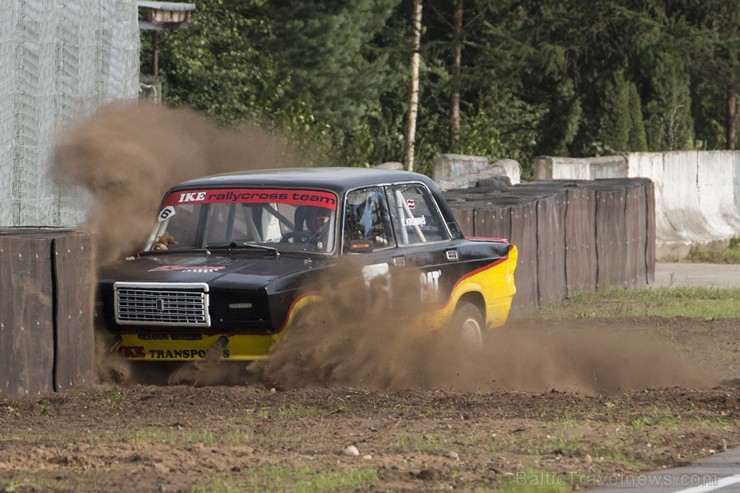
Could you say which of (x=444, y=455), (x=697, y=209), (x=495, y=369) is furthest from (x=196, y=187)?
(x=697, y=209)

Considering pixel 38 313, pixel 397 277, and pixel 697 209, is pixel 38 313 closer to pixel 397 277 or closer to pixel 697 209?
pixel 397 277

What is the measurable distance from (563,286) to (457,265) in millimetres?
6977

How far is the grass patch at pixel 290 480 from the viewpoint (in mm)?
7305

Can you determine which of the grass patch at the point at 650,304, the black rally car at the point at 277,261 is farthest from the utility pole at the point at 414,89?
the black rally car at the point at 277,261

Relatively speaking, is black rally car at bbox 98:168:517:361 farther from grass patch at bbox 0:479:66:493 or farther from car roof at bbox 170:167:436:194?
grass patch at bbox 0:479:66:493

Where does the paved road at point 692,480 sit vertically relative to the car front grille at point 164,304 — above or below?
below

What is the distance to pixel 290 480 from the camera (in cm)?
752

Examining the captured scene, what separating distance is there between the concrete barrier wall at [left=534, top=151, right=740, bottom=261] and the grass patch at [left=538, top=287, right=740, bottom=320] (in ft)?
19.6

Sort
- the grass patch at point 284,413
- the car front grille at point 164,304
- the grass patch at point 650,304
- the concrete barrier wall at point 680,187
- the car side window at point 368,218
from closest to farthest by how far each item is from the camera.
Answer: the grass patch at point 284,413
the car front grille at point 164,304
the car side window at point 368,218
the grass patch at point 650,304
the concrete barrier wall at point 680,187

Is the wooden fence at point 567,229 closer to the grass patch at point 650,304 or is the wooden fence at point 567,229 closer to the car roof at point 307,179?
the grass patch at point 650,304

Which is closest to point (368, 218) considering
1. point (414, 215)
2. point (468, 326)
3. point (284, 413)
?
point (414, 215)

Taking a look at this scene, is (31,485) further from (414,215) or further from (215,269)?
(414,215)

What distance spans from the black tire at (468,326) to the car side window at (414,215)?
25.0 inches

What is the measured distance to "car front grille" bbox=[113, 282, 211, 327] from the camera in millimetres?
10641
